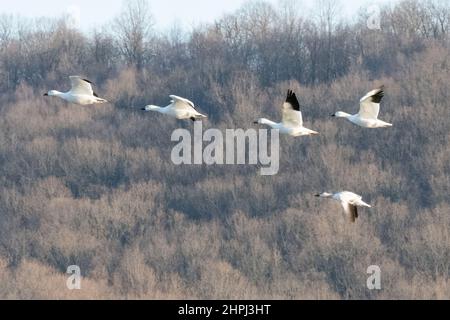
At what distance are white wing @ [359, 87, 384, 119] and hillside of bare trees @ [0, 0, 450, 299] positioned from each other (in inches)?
814

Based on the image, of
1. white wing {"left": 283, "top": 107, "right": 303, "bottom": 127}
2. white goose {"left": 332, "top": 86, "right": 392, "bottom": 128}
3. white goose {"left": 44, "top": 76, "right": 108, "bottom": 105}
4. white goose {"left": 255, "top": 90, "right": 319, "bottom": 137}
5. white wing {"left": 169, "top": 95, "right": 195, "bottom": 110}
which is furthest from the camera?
white wing {"left": 169, "top": 95, "right": 195, "bottom": 110}

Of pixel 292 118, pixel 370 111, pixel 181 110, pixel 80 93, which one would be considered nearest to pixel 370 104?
pixel 370 111

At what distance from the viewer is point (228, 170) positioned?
66.8 meters

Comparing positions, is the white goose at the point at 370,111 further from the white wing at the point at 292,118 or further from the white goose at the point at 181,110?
the white goose at the point at 181,110

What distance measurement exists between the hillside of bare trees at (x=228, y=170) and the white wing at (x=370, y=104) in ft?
67.8

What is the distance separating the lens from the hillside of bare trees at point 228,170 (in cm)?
5484

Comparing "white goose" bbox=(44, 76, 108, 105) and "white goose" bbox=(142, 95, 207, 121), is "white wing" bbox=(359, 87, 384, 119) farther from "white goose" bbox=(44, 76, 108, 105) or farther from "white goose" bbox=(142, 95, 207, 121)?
"white goose" bbox=(44, 76, 108, 105)

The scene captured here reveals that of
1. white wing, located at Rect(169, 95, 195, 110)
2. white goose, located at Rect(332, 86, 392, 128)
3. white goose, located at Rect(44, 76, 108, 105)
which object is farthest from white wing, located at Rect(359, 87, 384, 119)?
white goose, located at Rect(44, 76, 108, 105)

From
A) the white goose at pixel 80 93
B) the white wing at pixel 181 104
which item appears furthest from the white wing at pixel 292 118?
the white goose at pixel 80 93

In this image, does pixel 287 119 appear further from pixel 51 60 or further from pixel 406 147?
pixel 51 60

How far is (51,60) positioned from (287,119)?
51.4 meters

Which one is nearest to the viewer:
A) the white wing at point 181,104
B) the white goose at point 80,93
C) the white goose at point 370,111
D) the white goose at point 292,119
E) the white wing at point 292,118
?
the white goose at point 292,119

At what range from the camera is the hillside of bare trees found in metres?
54.8

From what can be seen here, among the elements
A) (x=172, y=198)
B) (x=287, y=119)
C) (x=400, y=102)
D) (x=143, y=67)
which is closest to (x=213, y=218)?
(x=172, y=198)
